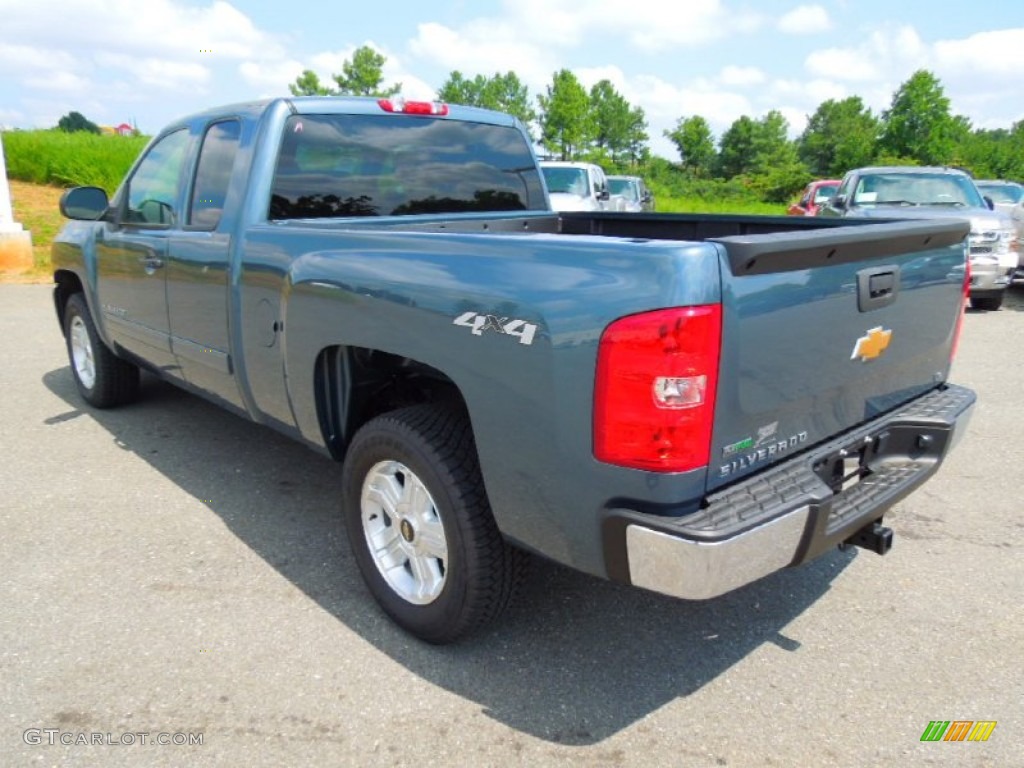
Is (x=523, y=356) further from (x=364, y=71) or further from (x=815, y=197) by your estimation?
(x=364, y=71)

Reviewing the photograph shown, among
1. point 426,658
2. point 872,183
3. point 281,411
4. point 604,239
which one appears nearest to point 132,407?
point 281,411

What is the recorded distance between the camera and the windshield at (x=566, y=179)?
13.8 m

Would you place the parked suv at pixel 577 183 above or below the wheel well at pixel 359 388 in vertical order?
above

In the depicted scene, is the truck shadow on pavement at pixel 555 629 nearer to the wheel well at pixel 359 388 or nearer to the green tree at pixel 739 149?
the wheel well at pixel 359 388

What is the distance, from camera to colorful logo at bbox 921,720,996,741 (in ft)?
7.75

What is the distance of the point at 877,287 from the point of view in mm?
2465

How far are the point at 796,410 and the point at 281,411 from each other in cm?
211

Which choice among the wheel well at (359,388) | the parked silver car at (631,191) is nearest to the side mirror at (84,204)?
the wheel well at (359,388)

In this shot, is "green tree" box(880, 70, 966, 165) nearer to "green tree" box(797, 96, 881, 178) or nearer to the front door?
"green tree" box(797, 96, 881, 178)

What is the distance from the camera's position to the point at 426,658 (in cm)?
276

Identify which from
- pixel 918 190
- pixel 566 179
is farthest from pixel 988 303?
pixel 566 179

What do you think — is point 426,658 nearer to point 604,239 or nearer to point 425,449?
point 425,449

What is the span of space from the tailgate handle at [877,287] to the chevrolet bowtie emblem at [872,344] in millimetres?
91

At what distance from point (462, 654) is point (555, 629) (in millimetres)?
383
